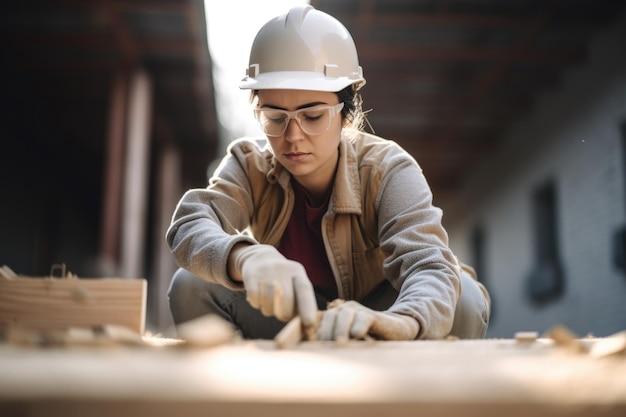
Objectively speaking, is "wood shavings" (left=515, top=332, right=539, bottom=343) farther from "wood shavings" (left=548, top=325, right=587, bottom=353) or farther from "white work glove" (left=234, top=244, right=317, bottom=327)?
"white work glove" (left=234, top=244, right=317, bottom=327)

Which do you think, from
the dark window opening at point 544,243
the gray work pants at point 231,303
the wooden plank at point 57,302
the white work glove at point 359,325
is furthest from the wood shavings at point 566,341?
the dark window opening at point 544,243

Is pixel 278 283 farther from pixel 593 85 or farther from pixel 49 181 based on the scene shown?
pixel 49 181

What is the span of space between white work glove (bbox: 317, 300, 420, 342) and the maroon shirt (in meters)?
1.05

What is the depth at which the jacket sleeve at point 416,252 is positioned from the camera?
2135mm

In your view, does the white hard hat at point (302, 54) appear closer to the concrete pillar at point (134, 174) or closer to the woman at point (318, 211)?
the woman at point (318, 211)

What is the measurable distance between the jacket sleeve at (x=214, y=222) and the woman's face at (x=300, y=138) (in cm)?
28

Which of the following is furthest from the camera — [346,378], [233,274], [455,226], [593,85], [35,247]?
[455,226]

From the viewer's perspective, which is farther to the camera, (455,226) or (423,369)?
(455,226)

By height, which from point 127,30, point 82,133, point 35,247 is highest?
point 127,30

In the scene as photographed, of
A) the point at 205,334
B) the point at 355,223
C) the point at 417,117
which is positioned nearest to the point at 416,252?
the point at 355,223

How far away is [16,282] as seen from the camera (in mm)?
1790

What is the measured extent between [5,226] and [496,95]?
7.22m

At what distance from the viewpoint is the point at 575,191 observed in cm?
827

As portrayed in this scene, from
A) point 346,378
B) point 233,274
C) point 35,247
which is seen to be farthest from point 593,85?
point 35,247
